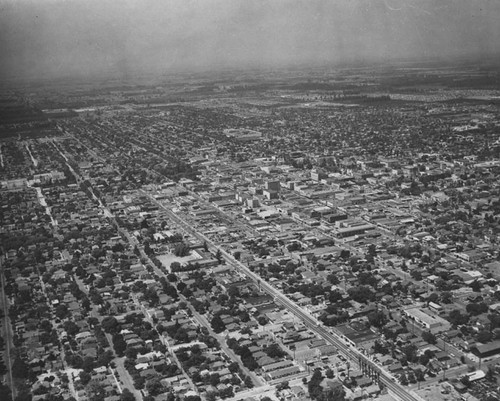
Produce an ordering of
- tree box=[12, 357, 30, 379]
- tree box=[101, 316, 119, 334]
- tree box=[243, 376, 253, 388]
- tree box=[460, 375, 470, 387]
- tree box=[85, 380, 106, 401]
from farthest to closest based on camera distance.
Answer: tree box=[101, 316, 119, 334]
tree box=[12, 357, 30, 379]
tree box=[243, 376, 253, 388]
tree box=[85, 380, 106, 401]
tree box=[460, 375, 470, 387]

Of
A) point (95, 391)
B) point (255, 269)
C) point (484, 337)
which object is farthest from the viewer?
point (255, 269)

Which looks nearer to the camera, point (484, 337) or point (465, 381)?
point (465, 381)

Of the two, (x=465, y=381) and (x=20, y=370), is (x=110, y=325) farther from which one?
(x=465, y=381)

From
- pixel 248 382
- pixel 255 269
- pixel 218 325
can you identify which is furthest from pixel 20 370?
pixel 255 269

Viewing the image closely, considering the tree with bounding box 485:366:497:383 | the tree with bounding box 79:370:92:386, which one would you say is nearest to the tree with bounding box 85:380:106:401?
the tree with bounding box 79:370:92:386

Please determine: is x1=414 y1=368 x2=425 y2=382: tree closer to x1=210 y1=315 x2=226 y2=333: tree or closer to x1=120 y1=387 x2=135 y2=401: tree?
x1=210 y1=315 x2=226 y2=333: tree

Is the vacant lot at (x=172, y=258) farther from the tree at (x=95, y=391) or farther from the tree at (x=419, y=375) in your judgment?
the tree at (x=419, y=375)

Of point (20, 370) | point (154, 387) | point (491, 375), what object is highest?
point (20, 370)

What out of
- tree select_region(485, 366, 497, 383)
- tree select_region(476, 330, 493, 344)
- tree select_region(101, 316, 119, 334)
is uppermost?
tree select_region(101, 316, 119, 334)
